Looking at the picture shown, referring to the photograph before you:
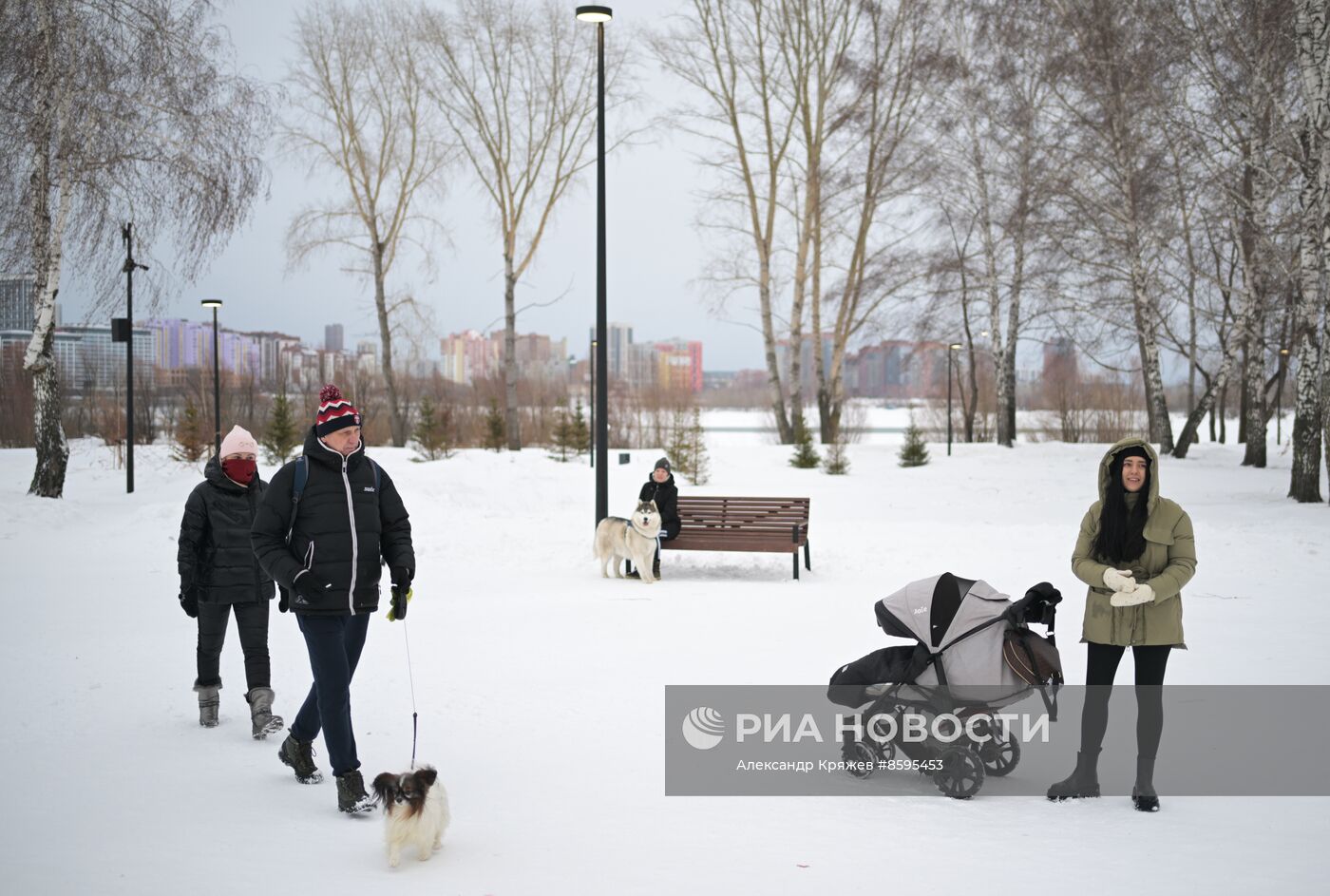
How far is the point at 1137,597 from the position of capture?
4523 mm

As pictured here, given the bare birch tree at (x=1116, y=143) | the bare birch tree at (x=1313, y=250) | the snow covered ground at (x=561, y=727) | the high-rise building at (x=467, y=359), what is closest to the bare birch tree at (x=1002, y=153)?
the bare birch tree at (x=1116, y=143)

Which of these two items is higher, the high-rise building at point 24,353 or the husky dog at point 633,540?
the high-rise building at point 24,353

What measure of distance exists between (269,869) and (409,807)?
575 millimetres

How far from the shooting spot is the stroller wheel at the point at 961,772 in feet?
15.7

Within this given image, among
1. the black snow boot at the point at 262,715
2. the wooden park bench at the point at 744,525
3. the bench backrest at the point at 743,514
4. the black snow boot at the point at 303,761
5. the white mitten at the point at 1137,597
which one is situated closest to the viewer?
the white mitten at the point at 1137,597

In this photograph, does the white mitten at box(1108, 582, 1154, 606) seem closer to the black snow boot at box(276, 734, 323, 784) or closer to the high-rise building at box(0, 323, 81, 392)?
the black snow boot at box(276, 734, 323, 784)

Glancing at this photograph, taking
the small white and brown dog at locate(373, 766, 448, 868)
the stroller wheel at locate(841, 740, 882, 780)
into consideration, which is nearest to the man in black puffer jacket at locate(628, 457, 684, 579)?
the stroller wheel at locate(841, 740, 882, 780)

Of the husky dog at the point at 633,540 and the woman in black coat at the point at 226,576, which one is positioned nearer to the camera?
the woman in black coat at the point at 226,576

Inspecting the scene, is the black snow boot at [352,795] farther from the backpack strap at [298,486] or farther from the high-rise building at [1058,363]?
the high-rise building at [1058,363]

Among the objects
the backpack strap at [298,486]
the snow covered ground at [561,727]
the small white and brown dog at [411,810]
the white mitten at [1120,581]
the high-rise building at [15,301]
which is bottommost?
the snow covered ground at [561,727]

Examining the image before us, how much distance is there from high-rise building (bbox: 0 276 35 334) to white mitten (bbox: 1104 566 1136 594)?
1756 cm

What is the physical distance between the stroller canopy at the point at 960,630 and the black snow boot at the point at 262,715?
11.2ft

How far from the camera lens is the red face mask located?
5.70 m

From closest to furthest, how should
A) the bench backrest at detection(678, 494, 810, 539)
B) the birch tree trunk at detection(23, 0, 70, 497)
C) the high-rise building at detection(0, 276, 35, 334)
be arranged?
1. the bench backrest at detection(678, 494, 810, 539)
2. the birch tree trunk at detection(23, 0, 70, 497)
3. the high-rise building at detection(0, 276, 35, 334)
